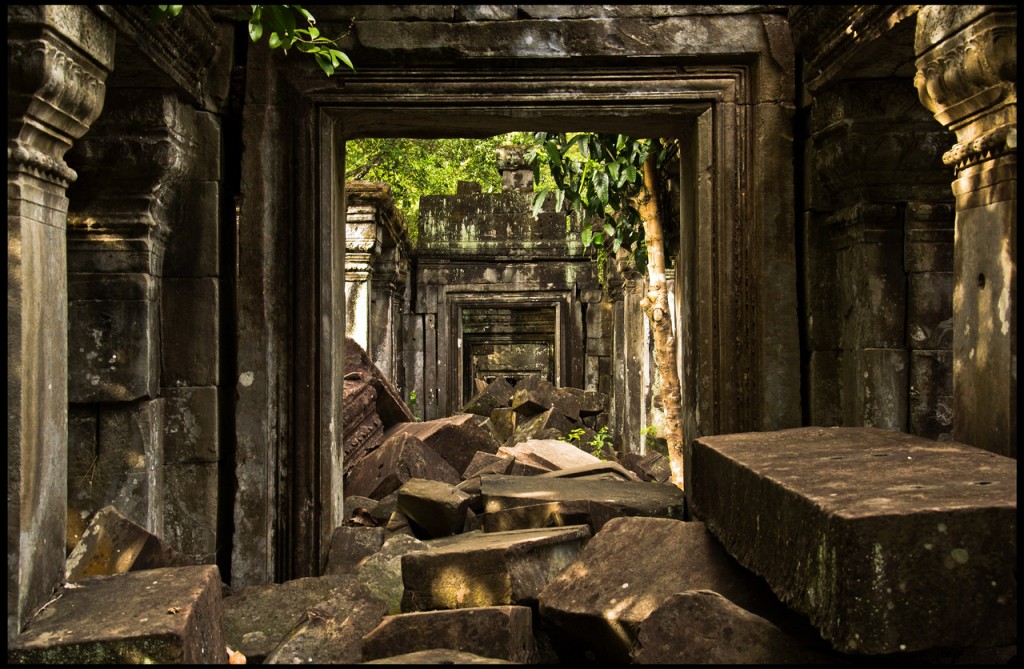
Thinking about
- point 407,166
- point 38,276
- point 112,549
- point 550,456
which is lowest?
point 550,456

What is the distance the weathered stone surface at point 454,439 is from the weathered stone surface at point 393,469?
1.88ft

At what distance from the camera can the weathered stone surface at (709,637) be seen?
89.9 inches

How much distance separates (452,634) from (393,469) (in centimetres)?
330

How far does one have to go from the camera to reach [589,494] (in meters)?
4.50

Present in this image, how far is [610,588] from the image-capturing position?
2996 mm

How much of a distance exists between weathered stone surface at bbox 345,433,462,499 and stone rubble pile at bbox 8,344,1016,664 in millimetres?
→ 961

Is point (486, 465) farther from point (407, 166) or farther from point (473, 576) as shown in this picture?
point (407, 166)

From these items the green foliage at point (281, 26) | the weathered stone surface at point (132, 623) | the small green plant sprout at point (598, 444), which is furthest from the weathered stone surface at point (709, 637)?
the small green plant sprout at point (598, 444)

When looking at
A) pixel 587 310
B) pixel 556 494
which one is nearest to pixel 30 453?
pixel 556 494

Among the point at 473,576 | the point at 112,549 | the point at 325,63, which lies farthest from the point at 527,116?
the point at 112,549

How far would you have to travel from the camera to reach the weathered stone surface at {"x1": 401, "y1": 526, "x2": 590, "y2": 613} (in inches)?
133

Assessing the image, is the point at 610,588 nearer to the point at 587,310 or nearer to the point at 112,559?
the point at 112,559

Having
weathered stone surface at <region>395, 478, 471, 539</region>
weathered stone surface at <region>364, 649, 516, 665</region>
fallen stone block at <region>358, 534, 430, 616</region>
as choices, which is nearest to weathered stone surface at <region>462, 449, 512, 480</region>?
weathered stone surface at <region>395, 478, 471, 539</region>

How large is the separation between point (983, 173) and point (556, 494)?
2.57 m
